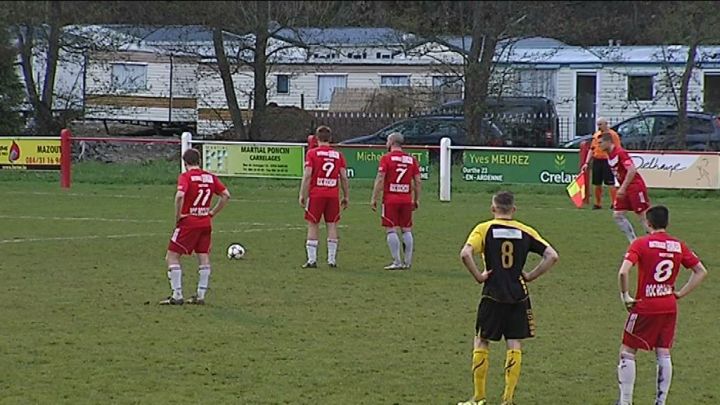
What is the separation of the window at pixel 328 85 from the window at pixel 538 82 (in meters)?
7.25

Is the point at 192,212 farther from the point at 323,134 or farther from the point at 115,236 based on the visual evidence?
the point at 115,236

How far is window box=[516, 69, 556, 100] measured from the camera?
144 feet

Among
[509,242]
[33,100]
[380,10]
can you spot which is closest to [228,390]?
[509,242]

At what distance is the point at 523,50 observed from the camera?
44312 millimetres

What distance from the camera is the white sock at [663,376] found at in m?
8.90

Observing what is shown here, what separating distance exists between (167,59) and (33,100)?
23.3 ft

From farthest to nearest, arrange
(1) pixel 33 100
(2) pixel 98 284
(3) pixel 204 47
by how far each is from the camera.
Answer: (3) pixel 204 47, (1) pixel 33 100, (2) pixel 98 284

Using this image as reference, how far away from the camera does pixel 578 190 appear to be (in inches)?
1046

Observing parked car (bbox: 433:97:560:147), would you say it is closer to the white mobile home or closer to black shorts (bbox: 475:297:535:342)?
the white mobile home

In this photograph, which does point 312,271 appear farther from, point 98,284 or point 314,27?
point 314,27

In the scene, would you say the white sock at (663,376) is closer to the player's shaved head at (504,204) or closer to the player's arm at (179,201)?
the player's shaved head at (504,204)

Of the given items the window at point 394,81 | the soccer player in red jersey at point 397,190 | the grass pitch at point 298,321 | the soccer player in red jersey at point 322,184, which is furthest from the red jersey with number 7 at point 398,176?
the window at point 394,81

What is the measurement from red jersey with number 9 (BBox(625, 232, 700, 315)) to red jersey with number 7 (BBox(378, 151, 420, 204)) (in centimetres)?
827

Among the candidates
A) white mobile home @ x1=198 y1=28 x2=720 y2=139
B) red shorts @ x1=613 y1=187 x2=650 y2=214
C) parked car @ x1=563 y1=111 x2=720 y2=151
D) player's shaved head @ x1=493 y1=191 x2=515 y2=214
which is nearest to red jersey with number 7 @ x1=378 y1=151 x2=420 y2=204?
red shorts @ x1=613 y1=187 x2=650 y2=214
